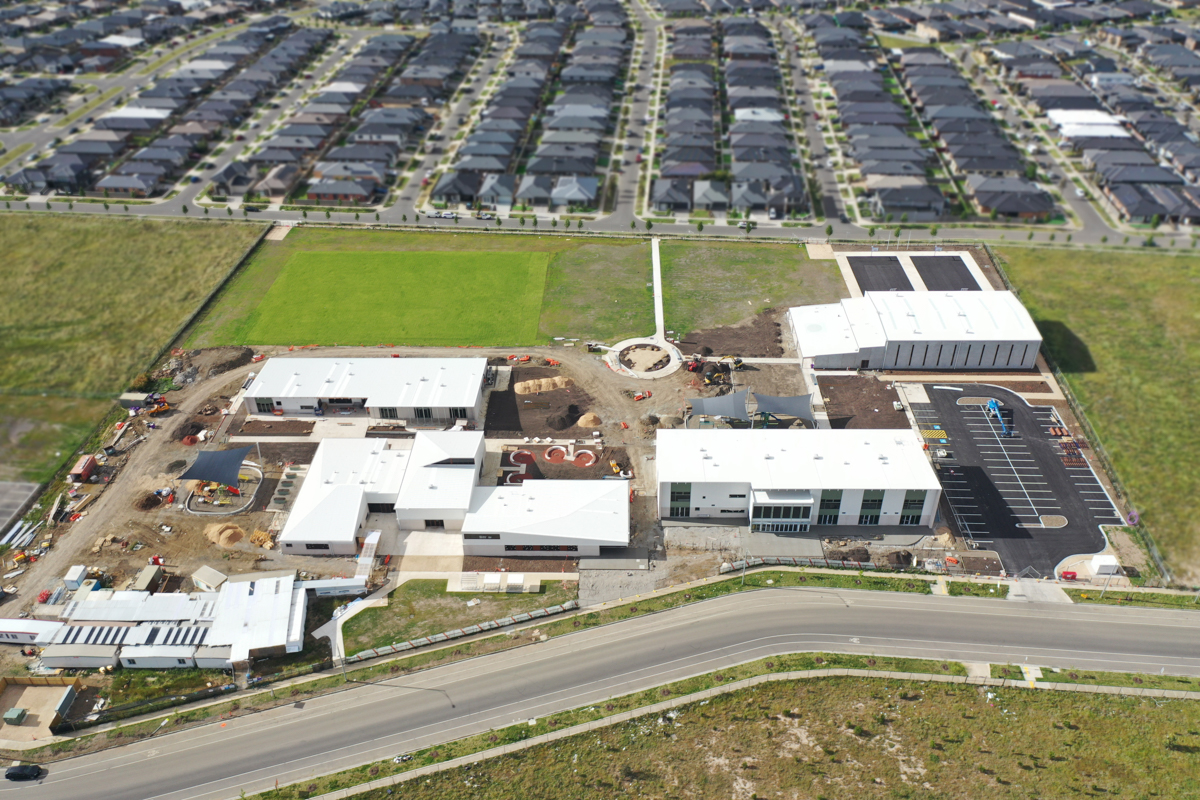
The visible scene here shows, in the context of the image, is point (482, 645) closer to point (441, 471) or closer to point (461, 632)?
point (461, 632)

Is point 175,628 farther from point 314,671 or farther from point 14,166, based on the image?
point 14,166

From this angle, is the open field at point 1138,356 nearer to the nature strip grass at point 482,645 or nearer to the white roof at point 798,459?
the white roof at point 798,459

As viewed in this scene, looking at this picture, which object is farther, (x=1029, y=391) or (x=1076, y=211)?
(x=1076, y=211)

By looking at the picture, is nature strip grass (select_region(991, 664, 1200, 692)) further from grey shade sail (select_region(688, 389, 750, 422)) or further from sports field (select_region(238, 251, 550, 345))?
sports field (select_region(238, 251, 550, 345))

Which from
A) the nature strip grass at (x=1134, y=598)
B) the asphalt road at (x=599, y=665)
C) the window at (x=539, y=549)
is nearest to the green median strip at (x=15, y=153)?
the asphalt road at (x=599, y=665)

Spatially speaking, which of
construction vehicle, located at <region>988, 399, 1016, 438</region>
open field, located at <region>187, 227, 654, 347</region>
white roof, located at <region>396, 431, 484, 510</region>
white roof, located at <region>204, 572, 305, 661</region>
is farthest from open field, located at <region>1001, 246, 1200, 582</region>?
white roof, located at <region>204, 572, 305, 661</region>

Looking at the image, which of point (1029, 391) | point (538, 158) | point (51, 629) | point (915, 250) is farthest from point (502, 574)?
point (538, 158)
